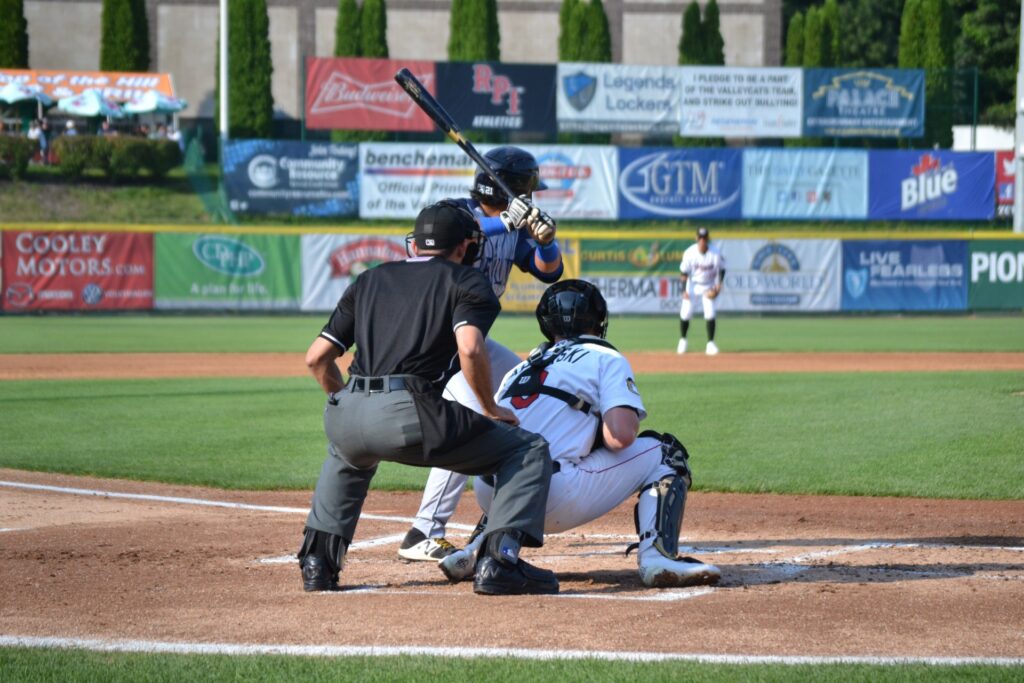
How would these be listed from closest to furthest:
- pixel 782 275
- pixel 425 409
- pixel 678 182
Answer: pixel 425 409 < pixel 782 275 < pixel 678 182

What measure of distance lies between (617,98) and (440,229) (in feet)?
110

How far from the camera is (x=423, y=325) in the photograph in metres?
4.98

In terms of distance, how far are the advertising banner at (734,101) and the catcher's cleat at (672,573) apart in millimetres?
33844

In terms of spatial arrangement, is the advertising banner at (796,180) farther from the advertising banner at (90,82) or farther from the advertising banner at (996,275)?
the advertising banner at (90,82)

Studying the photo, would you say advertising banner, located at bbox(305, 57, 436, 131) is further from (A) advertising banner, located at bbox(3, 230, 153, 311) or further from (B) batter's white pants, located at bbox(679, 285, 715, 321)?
(B) batter's white pants, located at bbox(679, 285, 715, 321)

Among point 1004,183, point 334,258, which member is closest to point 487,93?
point 334,258

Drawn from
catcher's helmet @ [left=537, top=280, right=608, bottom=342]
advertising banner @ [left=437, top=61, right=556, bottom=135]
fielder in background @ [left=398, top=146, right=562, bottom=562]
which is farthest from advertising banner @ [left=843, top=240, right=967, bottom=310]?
catcher's helmet @ [left=537, top=280, right=608, bottom=342]

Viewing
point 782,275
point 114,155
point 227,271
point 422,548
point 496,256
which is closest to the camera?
point 422,548

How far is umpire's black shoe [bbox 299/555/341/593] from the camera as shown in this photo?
17.0 ft

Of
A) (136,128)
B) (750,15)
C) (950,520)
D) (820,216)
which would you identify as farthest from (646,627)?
(750,15)

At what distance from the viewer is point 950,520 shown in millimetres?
7285

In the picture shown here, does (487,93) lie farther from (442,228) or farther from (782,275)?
(442,228)

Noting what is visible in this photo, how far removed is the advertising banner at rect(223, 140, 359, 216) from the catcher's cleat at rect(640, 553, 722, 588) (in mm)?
31639

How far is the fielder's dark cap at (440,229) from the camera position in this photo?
5156 mm
